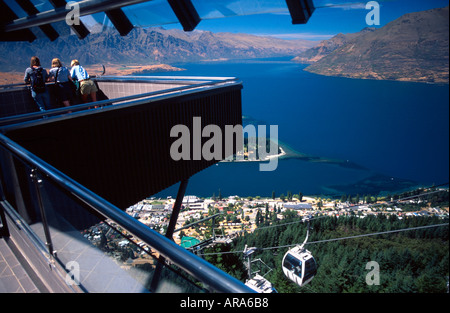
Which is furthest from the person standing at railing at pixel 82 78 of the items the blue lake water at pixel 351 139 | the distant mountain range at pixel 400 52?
the blue lake water at pixel 351 139

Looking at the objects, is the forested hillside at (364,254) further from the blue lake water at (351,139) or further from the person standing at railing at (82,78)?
the person standing at railing at (82,78)

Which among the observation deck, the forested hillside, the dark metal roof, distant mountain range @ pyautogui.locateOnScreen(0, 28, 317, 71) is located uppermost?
distant mountain range @ pyautogui.locateOnScreen(0, 28, 317, 71)

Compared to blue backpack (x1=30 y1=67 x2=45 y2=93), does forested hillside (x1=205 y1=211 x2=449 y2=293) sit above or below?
below

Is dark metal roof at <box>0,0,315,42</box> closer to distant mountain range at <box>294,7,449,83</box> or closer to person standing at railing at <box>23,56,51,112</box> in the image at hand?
person standing at railing at <box>23,56,51,112</box>

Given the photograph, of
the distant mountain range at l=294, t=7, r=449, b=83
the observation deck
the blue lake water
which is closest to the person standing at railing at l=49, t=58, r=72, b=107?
the observation deck

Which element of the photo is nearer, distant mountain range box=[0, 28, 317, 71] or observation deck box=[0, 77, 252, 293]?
observation deck box=[0, 77, 252, 293]

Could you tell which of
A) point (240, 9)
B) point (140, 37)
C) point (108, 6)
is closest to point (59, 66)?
point (108, 6)
